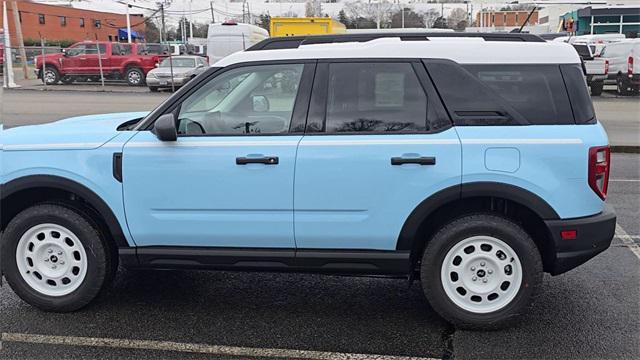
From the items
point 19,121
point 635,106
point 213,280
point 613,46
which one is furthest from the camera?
point 613,46

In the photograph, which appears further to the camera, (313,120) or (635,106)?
(635,106)

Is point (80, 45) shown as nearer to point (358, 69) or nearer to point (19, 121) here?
point (19, 121)

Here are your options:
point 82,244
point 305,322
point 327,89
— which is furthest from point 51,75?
point 305,322

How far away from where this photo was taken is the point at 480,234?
12.2 feet

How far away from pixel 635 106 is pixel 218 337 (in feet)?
62.3

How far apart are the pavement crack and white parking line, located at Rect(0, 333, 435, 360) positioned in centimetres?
15

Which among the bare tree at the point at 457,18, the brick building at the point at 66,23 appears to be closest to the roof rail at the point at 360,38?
the bare tree at the point at 457,18

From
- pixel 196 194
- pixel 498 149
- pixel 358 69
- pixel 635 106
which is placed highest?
pixel 358 69

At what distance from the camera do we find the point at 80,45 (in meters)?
27.7

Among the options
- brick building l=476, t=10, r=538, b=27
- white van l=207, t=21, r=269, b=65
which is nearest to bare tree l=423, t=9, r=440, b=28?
white van l=207, t=21, r=269, b=65

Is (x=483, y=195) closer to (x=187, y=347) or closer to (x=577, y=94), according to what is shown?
(x=577, y=94)

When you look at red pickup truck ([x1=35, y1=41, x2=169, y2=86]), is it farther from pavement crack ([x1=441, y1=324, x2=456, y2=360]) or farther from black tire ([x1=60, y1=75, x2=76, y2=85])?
pavement crack ([x1=441, y1=324, x2=456, y2=360])

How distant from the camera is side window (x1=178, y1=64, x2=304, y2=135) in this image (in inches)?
154

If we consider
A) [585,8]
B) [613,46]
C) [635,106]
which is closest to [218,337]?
[635,106]
